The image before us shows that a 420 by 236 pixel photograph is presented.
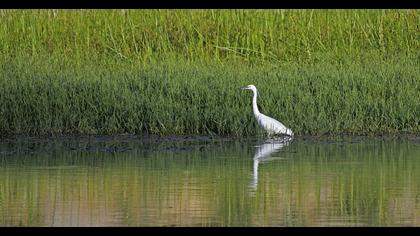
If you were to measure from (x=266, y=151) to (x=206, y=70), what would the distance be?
349 cm

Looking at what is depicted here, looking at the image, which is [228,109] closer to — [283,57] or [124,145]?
[124,145]

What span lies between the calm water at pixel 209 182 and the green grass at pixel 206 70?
48cm

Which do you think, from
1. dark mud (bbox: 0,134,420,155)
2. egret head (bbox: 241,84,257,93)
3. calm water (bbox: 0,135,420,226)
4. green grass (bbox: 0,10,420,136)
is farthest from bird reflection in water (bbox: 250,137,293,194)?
egret head (bbox: 241,84,257,93)

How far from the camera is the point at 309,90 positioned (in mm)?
14367

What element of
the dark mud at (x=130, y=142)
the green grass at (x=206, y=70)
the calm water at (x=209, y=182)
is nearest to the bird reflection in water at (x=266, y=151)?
the calm water at (x=209, y=182)

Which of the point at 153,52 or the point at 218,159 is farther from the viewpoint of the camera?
the point at 153,52

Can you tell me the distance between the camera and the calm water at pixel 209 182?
8.12 m

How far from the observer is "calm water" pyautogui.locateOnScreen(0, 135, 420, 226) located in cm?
812

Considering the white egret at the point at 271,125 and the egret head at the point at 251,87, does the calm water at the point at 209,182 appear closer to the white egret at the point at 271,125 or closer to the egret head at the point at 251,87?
the white egret at the point at 271,125

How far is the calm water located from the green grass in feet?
1.58

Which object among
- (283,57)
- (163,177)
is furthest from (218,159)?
(283,57)

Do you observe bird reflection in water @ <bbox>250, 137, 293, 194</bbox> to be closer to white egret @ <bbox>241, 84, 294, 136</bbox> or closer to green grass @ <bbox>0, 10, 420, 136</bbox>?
white egret @ <bbox>241, 84, 294, 136</bbox>

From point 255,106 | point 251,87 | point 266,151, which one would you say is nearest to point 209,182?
point 266,151

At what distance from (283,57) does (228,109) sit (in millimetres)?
4292
